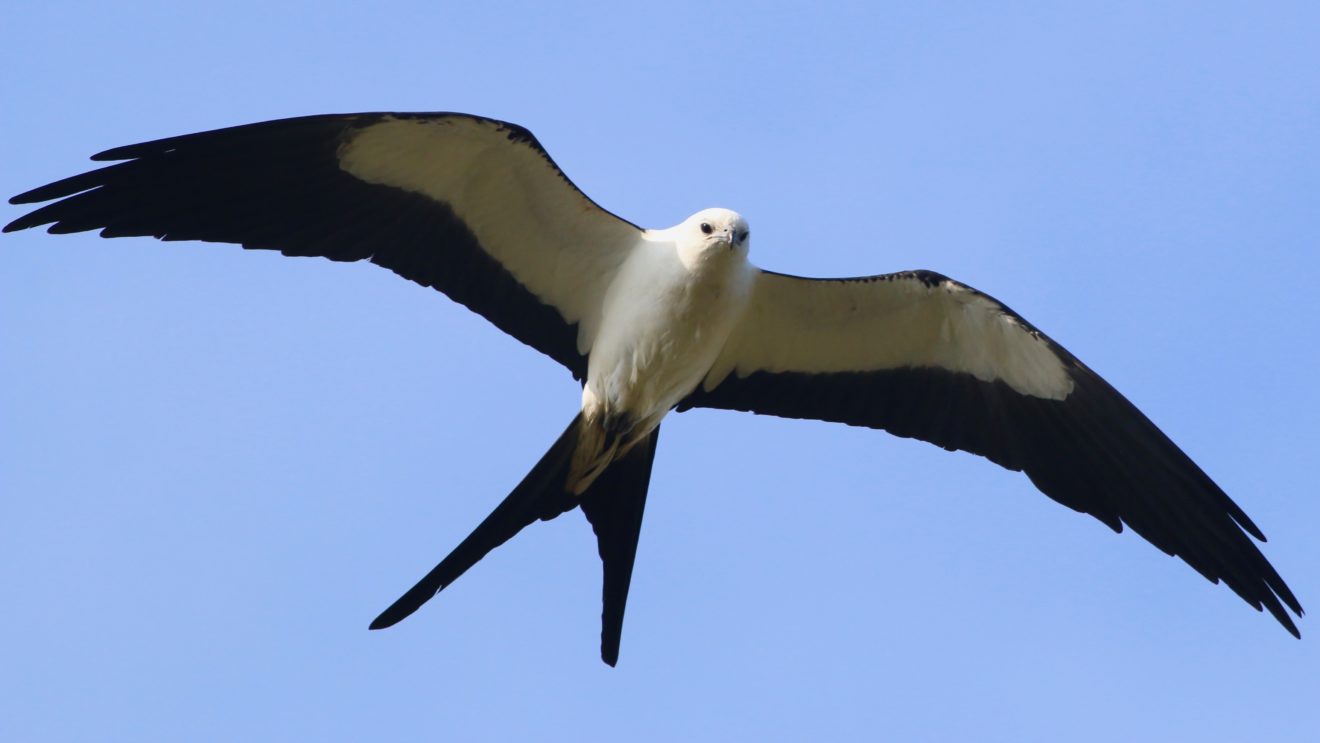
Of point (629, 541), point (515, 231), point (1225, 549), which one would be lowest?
point (629, 541)

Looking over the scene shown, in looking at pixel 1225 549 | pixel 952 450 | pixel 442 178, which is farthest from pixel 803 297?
pixel 1225 549

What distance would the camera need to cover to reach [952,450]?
977 centimetres

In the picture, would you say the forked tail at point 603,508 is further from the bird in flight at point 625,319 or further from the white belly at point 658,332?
the white belly at point 658,332

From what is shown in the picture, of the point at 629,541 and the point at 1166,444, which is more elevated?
the point at 1166,444

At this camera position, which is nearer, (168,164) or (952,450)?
(168,164)

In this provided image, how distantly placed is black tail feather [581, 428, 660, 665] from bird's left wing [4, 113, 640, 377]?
0.70m

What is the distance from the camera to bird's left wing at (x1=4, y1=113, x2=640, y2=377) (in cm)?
882

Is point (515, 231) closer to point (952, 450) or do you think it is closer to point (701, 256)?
point (701, 256)

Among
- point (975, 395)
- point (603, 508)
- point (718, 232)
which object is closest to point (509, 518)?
point (603, 508)

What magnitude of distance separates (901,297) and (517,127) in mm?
2204

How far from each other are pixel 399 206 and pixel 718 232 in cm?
167

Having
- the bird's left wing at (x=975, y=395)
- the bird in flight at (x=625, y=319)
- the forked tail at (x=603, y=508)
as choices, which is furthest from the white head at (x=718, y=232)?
the forked tail at (x=603, y=508)

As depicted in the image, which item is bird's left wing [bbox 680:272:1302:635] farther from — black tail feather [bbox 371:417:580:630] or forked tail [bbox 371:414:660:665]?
black tail feather [bbox 371:417:580:630]

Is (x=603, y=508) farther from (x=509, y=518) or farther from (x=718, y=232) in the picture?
(x=718, y=232)
